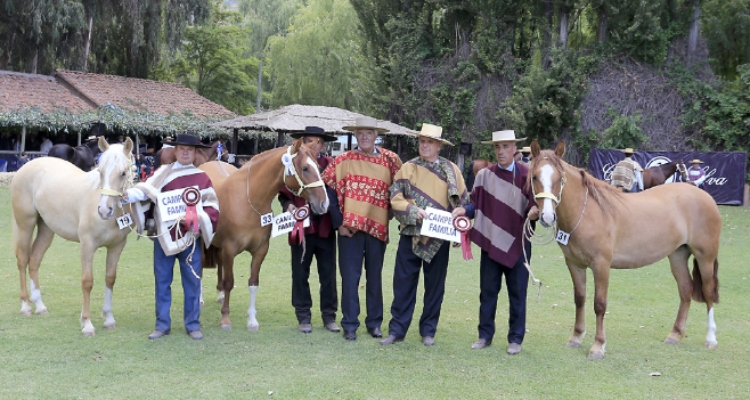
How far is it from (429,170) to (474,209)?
0.55 m

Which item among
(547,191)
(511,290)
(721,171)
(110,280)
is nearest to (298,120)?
(721,171)

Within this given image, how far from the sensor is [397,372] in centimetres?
536

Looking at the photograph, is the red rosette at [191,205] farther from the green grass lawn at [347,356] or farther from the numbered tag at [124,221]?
the green grass lawn at [347,356]

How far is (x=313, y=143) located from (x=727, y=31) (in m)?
24.2

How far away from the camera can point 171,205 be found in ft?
19.6

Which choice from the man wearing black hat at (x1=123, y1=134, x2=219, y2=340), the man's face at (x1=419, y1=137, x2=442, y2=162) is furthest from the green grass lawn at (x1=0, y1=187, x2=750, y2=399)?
the man's face at (x1=419, y1=137, x2=442, y2=162)

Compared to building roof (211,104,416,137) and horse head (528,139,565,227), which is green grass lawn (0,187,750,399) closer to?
horse head (528,139,565,227)

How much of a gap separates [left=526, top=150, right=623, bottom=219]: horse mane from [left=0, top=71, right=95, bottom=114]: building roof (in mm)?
23872

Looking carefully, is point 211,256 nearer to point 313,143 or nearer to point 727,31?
point 313,143

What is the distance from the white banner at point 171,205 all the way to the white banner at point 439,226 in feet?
6.84

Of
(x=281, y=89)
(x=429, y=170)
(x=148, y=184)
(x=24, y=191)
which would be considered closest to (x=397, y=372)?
(x=429, y=170)

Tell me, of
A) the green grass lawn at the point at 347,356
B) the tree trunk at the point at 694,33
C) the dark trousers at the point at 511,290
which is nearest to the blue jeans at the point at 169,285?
the green grass lawn at the point at 347,356

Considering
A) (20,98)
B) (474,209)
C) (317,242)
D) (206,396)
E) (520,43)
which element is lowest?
(206,396)

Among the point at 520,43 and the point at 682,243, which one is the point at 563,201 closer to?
the point at 682,243
